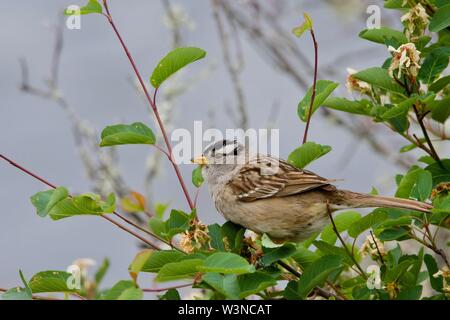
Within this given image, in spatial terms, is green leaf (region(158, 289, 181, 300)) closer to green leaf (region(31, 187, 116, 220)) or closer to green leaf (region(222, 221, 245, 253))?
green leaf (region(31, 187, 116, 220))

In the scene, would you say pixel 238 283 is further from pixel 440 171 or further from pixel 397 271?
pixel 440 171

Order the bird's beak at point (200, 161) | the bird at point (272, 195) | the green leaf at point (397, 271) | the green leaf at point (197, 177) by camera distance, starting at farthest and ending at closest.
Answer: the bird at point (272, 195) < the bird's beak at point (200, 161) < the green leaf at point (197, 177) < the green leaf at point (397, 271)

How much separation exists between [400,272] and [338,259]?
247 millimetres

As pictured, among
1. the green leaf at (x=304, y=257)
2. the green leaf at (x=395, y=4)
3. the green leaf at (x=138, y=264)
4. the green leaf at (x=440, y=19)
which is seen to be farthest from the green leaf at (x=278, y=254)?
the green leaf at (x=395, y=4)

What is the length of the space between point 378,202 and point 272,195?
0.56 m

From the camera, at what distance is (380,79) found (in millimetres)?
2549

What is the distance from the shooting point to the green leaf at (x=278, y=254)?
2.31m

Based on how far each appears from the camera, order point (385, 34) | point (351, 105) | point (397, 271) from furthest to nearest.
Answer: point (351, 105), point (385, 34), point (397, 271)

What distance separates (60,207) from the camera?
7.37 feet

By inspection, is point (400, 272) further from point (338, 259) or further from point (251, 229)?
point (251, 229)

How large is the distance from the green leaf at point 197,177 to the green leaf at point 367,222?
1.80ft

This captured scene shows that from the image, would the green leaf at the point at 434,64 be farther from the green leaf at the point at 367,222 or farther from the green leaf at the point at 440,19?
the green leaf at the point at 367,222

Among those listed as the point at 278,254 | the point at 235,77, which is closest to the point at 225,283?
the point at 278,254
